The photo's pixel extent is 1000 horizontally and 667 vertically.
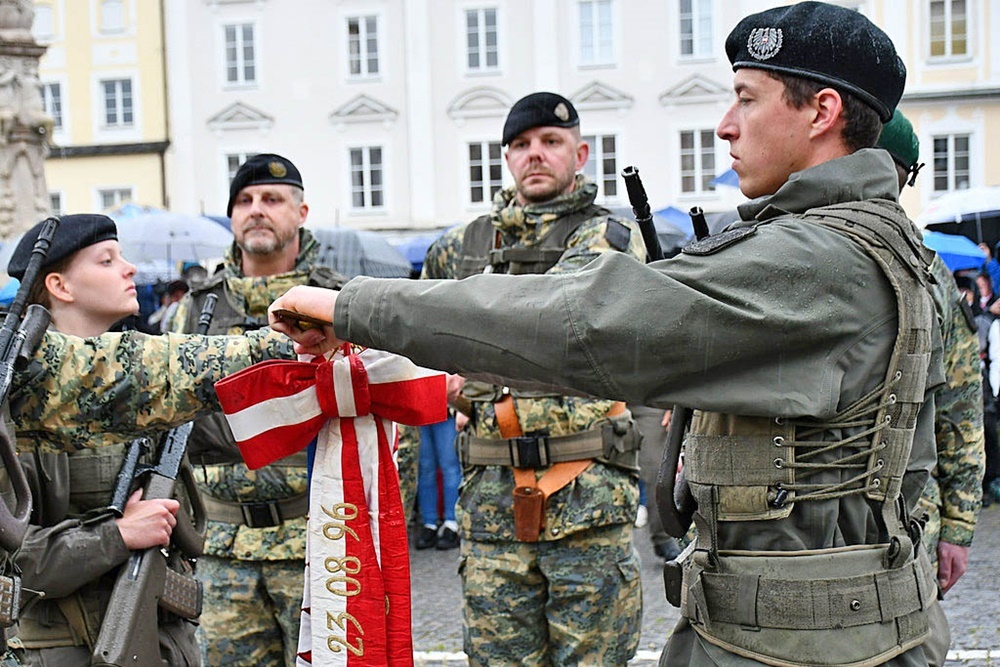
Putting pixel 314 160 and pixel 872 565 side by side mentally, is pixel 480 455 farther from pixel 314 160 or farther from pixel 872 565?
pixel 314 160

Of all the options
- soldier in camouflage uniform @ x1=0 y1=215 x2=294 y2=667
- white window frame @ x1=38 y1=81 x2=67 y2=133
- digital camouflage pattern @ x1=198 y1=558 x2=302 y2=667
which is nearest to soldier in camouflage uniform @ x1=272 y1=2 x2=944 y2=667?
soldier in camouflage uniform @ x1=0 y1=215 x2=294 y2=667

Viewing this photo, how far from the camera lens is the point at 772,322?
7.14 ft

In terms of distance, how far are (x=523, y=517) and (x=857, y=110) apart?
2.41 metres

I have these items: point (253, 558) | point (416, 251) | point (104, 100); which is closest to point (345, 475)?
point (253, 558)

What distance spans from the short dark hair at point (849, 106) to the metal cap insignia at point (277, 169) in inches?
121

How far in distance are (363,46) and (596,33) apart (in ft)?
20.7

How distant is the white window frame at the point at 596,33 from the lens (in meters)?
30.7

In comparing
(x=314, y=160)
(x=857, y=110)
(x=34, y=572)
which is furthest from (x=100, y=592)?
(x=314, y=160)

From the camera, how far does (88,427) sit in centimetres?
312

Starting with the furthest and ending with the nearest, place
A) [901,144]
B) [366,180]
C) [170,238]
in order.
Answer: [366,180] → [170,238] → [901,144]

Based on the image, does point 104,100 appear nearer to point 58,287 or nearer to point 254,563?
point 254,563

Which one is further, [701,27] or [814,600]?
[701,27]

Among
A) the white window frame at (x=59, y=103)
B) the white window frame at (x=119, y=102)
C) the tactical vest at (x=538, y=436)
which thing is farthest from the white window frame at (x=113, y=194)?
the tactical vest at (x=538, y=436)

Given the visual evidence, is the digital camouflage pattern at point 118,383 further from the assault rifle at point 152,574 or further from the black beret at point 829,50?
the black beret at point 829,50
